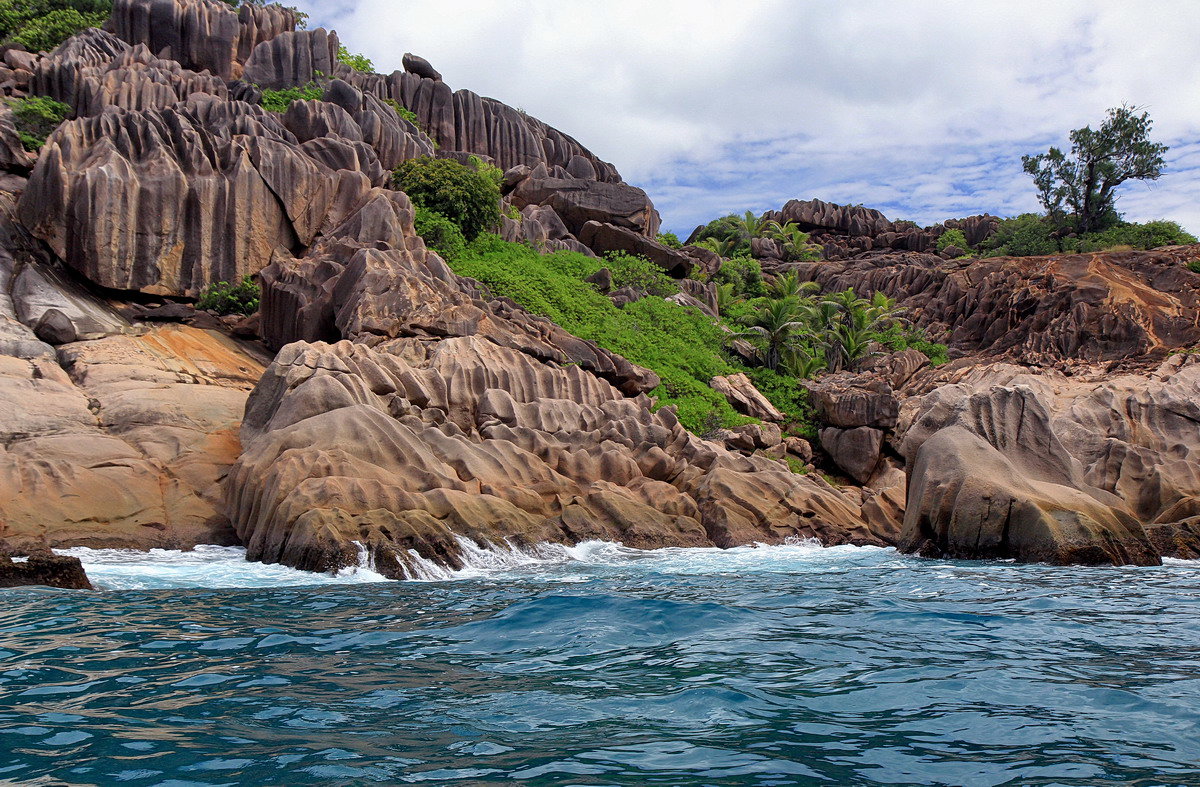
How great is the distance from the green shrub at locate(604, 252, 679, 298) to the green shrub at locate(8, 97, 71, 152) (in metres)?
23.9

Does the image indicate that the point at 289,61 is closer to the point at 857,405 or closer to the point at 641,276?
the point at 641,276

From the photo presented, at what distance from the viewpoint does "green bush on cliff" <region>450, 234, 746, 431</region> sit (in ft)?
111

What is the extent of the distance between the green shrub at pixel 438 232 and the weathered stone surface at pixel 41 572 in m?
25.7

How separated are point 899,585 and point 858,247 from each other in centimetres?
6220

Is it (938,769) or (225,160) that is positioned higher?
(225,160)

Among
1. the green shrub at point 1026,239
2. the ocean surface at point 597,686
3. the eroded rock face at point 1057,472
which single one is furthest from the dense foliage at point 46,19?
the green shrub at point 1026,239

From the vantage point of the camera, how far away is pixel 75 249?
91.5ft

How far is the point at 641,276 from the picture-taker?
4447cm

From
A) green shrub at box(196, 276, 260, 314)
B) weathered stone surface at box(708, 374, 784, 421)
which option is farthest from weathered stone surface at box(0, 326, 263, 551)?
weathered stone surface at box(708, 374, 784, 421)

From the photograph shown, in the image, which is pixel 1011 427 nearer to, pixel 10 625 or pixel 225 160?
pixel 10 625

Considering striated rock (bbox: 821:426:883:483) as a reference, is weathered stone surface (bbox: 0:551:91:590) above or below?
below

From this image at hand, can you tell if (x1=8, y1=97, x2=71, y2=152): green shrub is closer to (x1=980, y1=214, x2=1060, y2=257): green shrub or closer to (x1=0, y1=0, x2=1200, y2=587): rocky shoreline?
(x1=0, y1=0, x2=1200, y2=587): rocky shoreline

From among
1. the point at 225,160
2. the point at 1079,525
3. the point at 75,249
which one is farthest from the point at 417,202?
the point at 1079,525

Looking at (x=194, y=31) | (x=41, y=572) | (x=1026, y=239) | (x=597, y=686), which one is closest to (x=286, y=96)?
(x=194, y=31)
